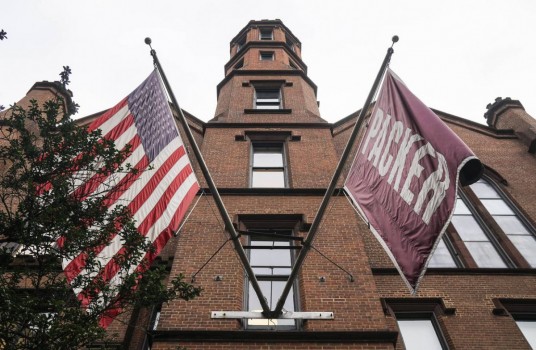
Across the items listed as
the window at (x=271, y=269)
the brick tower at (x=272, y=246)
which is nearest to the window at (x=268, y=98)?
the brick tower at (x=272, y=246)

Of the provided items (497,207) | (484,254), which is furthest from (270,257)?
(497,207)

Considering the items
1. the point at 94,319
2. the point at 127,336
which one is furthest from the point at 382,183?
the point at 127,336

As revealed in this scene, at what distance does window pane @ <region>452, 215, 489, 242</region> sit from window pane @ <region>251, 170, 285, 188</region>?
512 cm

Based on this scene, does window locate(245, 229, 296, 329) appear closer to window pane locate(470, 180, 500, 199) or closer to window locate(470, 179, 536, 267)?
window locate(470, 179, 536, 267)

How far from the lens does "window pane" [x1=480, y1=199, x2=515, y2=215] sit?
13.4 metres

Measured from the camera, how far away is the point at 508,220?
13.0 meters

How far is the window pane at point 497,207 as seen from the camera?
1341cm

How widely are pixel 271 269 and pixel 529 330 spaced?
554 centimetres

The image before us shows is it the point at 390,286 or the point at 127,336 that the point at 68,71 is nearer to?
the point at 127,336

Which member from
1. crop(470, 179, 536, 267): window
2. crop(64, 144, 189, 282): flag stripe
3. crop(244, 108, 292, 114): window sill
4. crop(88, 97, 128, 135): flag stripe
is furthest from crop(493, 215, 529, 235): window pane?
crop(88, 97, 128, 135): flag stripe

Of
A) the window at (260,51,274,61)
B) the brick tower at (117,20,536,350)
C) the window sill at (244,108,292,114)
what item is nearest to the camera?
the brick tower at (117,20,536,350)

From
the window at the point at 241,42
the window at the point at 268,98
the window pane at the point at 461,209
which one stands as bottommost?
the window pane at the point at 461,209

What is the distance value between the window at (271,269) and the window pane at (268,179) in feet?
7.65

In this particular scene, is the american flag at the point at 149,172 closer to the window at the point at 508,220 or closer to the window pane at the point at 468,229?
the window pane at the point at 468,229
